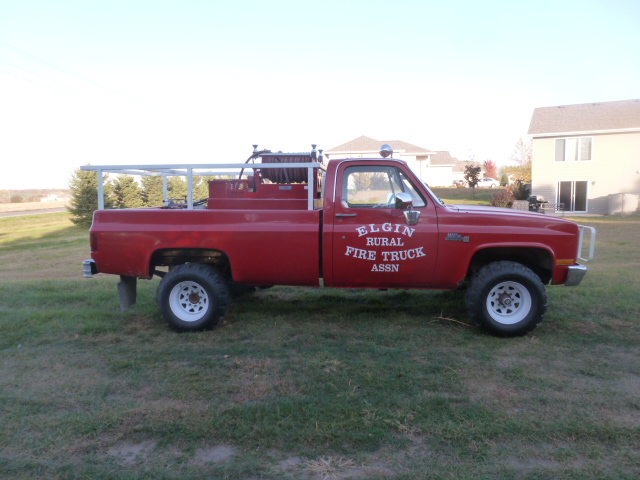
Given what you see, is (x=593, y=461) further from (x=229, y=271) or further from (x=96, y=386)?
(x=229, y=271)

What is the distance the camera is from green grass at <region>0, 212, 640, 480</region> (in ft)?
10.9

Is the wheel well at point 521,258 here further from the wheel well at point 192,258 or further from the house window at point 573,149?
the house window at point 573,149

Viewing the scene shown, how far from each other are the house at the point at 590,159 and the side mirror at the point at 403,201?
23.6m

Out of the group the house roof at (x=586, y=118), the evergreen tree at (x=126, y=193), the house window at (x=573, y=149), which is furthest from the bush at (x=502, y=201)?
the evergreen tree at (x=126, y=193)

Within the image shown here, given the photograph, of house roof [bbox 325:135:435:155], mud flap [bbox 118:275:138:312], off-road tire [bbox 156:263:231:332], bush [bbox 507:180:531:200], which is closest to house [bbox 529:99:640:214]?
bush [bbox 507:180:531:200]

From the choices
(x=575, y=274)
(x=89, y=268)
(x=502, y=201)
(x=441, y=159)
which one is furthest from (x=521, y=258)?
(x=441, y=159)

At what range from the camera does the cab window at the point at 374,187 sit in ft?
19.7

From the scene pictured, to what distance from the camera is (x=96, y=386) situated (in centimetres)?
457

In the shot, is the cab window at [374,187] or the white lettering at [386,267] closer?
the white lettering at [386,267]

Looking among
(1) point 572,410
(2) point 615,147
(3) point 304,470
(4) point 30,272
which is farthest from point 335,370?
(2) point 615,147

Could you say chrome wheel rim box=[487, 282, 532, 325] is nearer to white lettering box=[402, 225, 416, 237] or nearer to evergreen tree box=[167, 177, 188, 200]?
white lettering box=[402, 225, 416, 237]

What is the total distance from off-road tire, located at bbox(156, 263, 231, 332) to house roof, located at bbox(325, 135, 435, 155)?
33.3 meters

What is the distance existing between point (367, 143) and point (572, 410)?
37.9m

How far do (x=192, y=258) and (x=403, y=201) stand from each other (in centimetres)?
265
